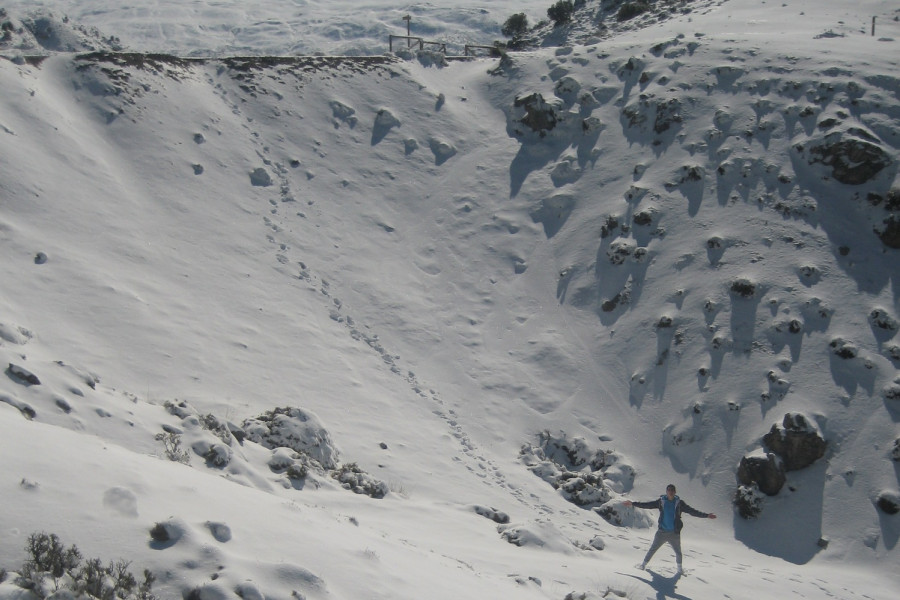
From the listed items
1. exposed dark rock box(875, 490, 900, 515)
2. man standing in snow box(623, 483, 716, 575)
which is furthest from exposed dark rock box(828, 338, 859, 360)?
man standing in snow box(623, 483, 716, 575)

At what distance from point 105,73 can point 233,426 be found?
19.7 m

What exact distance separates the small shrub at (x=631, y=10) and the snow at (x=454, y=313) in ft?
24.4

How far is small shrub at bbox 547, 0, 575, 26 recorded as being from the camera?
4609cm

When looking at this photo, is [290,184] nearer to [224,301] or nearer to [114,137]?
[114,137]

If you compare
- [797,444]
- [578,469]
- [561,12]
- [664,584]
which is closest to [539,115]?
[578,469]

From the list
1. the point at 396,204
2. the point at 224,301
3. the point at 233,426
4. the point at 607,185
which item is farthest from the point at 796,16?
the point at 233,426

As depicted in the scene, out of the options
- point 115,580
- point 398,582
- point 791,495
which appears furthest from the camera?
point 791,495

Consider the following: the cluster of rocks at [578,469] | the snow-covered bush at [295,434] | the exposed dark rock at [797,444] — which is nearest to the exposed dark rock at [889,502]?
the exposed dark rock at [797,444]

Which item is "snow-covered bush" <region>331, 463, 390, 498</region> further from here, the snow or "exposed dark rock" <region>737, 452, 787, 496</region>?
"exposed dark rock" <region>737, 452, 787, 496</region>

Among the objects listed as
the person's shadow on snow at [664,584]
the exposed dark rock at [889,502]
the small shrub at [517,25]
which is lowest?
the person's shadow on snow at [664,584]

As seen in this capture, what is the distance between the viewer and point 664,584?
12.2 meters

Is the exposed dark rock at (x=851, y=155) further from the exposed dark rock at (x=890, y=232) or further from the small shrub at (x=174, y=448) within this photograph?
the small shrub at (x=174, y=448)

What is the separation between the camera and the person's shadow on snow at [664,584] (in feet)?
38.3

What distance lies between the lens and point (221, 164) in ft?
88.0
